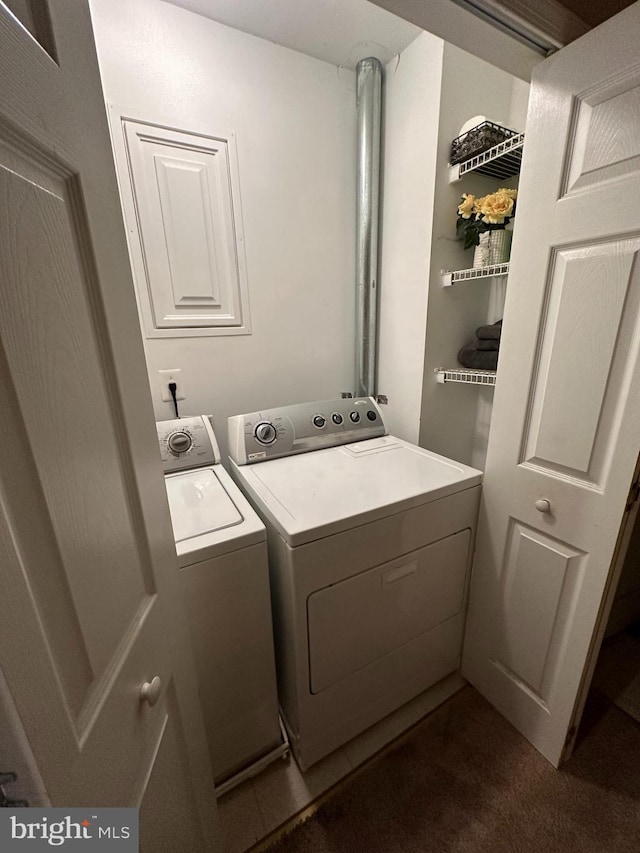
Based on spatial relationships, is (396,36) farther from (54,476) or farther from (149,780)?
(149,780)

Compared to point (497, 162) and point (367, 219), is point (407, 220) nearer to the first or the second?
point (367, 219)

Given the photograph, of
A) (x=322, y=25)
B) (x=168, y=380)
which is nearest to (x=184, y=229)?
(x=168, y=380)

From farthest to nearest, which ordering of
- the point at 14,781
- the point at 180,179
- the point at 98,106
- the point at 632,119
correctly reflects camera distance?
the point at 180,179 → the point at 632,119 → the point at 98,106 → the point at 14,781

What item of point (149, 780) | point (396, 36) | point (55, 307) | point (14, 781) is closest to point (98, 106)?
point (55, 307)

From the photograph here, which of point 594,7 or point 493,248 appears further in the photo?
point 493,248

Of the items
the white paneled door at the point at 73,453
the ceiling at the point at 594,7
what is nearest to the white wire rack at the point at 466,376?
the ceiling at the point at 594,7

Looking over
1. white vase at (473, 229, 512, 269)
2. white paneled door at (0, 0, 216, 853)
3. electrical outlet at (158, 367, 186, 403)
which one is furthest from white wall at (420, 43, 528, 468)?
white paneled door at (0, 0, 216, 853)

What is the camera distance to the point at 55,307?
0.40m

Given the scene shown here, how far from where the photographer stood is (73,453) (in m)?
0.42

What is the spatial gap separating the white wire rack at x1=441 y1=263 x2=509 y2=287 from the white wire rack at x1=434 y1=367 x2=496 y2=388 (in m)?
0.40

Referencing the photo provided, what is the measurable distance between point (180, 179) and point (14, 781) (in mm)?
1772

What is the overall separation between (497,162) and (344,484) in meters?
1.48

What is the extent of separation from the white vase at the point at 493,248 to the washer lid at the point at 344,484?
0.88m

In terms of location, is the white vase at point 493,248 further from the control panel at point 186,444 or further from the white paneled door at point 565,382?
the control panel at point 186,444
